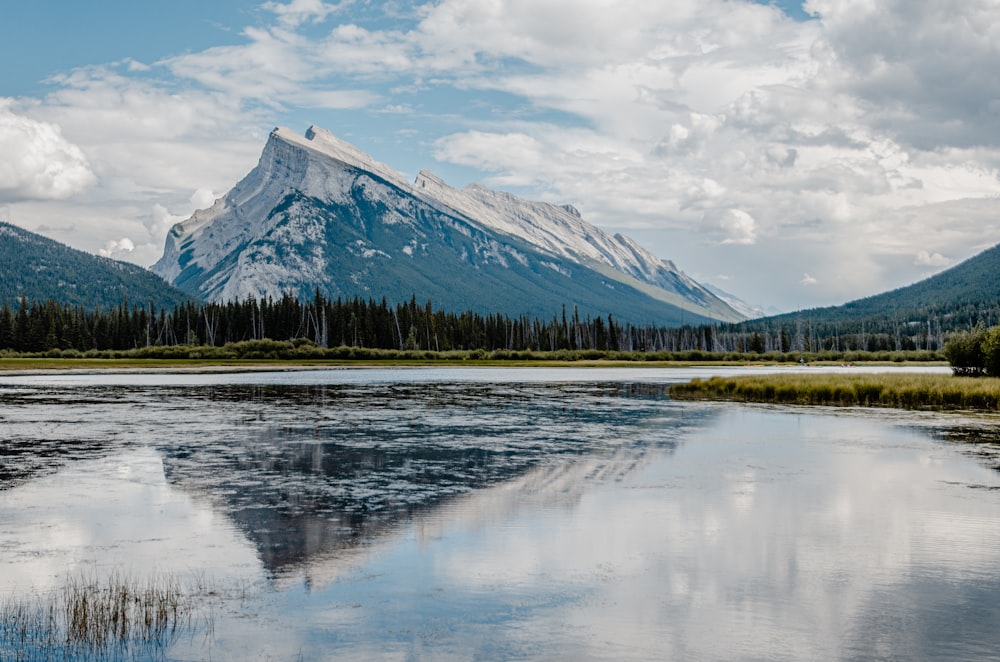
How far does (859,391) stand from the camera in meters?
56.4

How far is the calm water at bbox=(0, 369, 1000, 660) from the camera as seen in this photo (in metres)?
12.1

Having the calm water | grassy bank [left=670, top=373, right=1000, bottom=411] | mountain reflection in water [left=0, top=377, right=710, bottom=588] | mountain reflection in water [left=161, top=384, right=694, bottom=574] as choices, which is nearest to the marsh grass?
the calm water

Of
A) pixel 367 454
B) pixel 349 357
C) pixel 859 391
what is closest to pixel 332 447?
pixel 367 454

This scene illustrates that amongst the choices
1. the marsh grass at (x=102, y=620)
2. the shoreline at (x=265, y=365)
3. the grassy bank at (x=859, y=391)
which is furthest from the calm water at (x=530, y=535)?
the shoreline at (x=265, y=365)

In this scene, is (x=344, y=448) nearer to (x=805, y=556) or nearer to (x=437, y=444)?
(x=437, y=444)

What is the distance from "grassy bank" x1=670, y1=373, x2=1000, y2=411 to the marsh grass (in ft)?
162

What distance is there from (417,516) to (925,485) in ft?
48.7

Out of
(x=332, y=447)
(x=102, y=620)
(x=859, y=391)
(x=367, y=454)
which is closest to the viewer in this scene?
(x=102, y=620)

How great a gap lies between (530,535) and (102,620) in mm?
8519

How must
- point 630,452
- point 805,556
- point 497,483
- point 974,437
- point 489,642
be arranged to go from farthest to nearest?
1. point 974,437
2. point 630,452
3. point 497,483
4. point 805,556
5. point 489,642

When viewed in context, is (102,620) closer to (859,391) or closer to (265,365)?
(859,391)

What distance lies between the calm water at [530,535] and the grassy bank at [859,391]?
47.5 feet

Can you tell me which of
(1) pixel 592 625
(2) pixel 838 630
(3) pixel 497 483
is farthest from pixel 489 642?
(3) pixel 497 483

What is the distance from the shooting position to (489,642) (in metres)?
11.7
